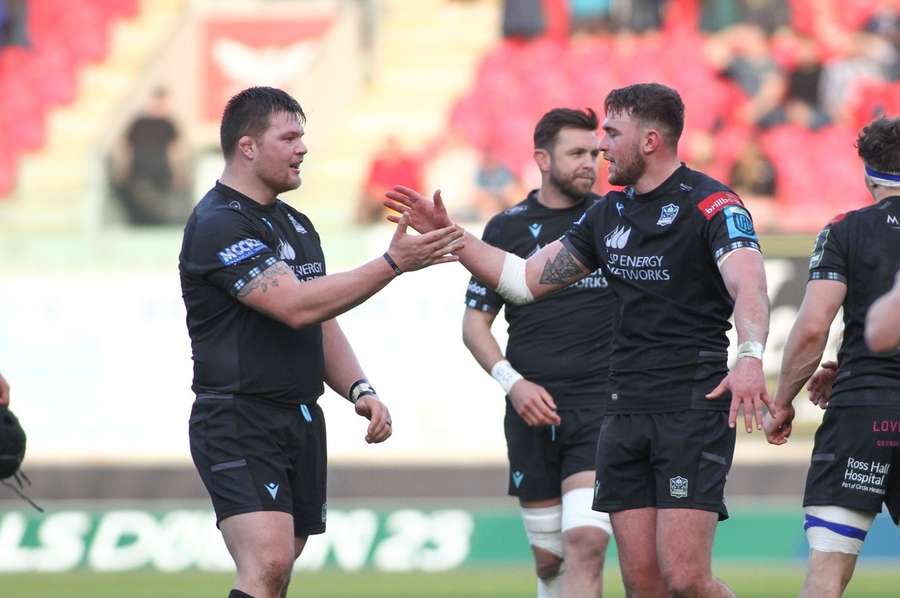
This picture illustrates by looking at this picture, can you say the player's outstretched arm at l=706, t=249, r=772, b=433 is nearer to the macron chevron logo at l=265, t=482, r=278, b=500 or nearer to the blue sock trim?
the blue sock trim

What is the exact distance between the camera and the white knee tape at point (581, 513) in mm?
7853

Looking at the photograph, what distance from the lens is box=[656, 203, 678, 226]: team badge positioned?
6.63 meters

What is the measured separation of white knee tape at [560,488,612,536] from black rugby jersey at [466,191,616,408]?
473 mm

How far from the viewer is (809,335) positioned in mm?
6438

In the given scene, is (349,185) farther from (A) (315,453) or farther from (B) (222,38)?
(A) (315,453)

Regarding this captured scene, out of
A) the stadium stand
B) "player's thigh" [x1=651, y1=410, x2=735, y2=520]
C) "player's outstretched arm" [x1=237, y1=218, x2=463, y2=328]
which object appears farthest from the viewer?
the stadium stand

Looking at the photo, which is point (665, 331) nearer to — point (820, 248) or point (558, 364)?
point (820, 248)

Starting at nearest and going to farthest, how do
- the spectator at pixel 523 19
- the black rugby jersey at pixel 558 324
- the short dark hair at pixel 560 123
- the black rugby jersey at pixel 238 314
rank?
the black rugby jersey at pixel 238 314
the black rugby jersey at pixel 558 324
the short dark hair at pixel 560 123
the spectator at pixel 523 19

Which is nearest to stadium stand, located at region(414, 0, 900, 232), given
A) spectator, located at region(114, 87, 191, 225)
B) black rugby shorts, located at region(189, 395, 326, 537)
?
spectator, located at region(114, 87, 191, 225)

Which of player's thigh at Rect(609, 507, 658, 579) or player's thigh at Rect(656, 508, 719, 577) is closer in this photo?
player's thigh at Rect(656, 508, 719, 577)

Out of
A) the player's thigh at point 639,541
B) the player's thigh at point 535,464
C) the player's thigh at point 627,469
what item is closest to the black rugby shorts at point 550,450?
the player's thigh at point 535,464

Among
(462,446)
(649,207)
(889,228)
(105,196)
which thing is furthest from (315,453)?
(105,196)

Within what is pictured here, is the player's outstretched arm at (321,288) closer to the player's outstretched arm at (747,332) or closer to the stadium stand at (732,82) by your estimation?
the player's outstretched arm at (747,332)

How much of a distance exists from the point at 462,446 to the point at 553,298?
Answer: 677cm
